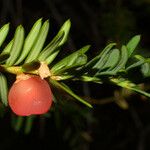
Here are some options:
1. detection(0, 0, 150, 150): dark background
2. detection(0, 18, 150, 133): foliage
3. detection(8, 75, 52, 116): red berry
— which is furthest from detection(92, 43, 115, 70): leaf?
detection(0, 0, 150, 150): dark background

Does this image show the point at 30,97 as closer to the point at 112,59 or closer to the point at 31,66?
the point at 31,66

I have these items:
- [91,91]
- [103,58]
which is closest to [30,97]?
[103,58]

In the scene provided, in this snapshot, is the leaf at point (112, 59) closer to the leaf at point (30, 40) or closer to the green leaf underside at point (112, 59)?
the green leaf underside at point (112, 59)

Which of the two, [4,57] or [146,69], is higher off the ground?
[4,57]

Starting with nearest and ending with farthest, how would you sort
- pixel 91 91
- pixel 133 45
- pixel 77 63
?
pixel 77 63
pixel 133 45
pixel 91 91

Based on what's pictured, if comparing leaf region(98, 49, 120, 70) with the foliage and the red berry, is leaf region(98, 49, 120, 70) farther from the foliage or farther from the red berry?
the red berry

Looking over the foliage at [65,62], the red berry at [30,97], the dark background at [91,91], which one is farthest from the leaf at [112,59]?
the dark background at [91,91]

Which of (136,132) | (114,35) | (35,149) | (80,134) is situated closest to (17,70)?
(114,35)
